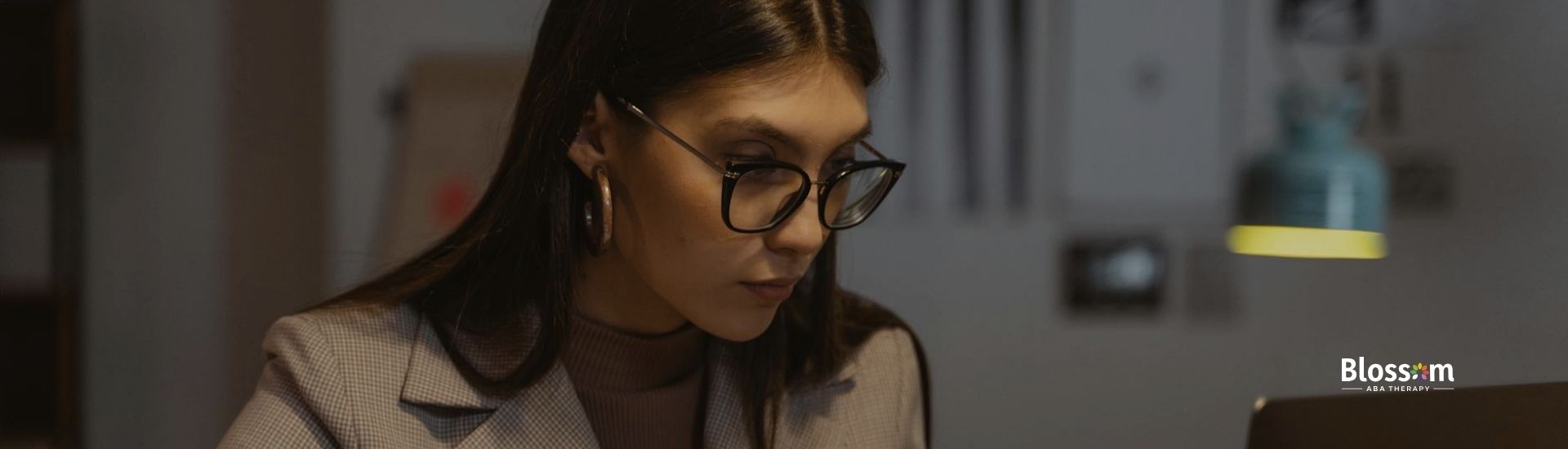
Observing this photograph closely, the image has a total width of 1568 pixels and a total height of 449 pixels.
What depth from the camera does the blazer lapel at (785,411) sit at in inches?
58.2

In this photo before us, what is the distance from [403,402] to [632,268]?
0.85 feet

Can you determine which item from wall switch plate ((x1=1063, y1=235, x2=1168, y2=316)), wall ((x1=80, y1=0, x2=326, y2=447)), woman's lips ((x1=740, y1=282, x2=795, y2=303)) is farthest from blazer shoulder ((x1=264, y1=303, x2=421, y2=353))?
wall ((x1=80, y1=0, x2=326, y2=447))

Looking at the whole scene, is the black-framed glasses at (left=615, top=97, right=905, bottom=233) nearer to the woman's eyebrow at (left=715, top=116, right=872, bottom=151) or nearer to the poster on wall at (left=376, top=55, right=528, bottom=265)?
the woman's eyebrow at (left=715, top=116, right=872, bottom=151)

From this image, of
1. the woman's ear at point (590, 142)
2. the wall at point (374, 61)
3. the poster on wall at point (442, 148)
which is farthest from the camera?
the wall at point (374, 61)

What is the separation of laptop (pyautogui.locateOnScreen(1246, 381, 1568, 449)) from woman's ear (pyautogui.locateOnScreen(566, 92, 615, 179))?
647 millimetres

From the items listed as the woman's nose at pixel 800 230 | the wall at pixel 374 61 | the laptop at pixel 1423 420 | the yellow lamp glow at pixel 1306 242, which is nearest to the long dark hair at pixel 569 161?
the woman's nose at pixel 800 230

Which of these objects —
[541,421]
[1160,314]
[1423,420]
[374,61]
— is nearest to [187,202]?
[374,61]

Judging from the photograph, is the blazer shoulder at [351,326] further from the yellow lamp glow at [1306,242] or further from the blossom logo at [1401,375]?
the yellow lamp glow at [1306,242]

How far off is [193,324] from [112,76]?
0.66 m

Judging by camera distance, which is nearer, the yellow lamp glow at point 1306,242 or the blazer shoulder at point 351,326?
the blazer shoulder at point 351,326

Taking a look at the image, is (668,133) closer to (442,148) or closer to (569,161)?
(569,161)

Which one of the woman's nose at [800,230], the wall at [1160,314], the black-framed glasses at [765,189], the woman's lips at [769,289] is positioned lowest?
the wall at [1160,314]

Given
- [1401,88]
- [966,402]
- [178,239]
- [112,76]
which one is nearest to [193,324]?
[178,239]

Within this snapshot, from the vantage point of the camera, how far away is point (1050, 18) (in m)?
3.06
